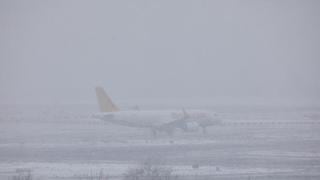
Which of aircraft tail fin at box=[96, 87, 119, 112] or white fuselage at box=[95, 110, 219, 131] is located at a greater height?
aircraft tail fin at box=[96, 87, 119, 112]

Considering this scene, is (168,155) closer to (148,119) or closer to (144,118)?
(144,118)

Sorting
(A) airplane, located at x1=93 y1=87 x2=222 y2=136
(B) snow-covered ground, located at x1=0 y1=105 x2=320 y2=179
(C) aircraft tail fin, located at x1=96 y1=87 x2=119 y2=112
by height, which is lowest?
(B) snow-covered ground, located at x1=0 y1=105 x2=320 y2=179

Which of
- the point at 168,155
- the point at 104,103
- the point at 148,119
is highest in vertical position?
the point at 104,103

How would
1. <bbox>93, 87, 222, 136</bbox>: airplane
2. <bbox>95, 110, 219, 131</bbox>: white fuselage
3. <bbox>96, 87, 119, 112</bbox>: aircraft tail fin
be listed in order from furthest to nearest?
<bbox>96, 87, 119, 112</bbox>: aircraft tail fin
<bbox>93, 87, 222, 136</bbox>: airplane
<bbox>95, 110, 219, 131</bbox>: white fuselage

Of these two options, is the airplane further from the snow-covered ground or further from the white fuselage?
the snow-covered ground

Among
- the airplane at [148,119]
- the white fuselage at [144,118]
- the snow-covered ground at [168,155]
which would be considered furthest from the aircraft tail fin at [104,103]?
the snow-covered ground at [168,155]

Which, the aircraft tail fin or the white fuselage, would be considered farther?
the aircraft tail fin

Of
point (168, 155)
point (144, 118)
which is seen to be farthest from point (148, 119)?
point (168, 155)

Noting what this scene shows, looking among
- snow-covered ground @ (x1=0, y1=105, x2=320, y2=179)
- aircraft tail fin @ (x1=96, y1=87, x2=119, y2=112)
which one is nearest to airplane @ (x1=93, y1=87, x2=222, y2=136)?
aircraft tail fin @ (x1=96, y1=87, x2=119, y2=112)

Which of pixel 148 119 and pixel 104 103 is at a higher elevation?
pixel 104 103

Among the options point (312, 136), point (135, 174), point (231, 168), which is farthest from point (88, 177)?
point (312, 136)

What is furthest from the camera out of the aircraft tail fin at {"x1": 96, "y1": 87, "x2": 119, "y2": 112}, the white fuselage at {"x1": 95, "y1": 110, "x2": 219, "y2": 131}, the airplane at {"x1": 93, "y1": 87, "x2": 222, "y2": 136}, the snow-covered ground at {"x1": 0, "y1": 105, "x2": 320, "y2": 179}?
the aircraft tail fin at {"x1": 96, "y1": 87, "x2": 119, "y2": 112}

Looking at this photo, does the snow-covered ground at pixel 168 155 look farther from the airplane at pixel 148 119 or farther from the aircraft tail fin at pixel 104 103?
the aircraft tail fin at pixel 104 103

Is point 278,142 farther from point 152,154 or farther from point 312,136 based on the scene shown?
point 152,154
